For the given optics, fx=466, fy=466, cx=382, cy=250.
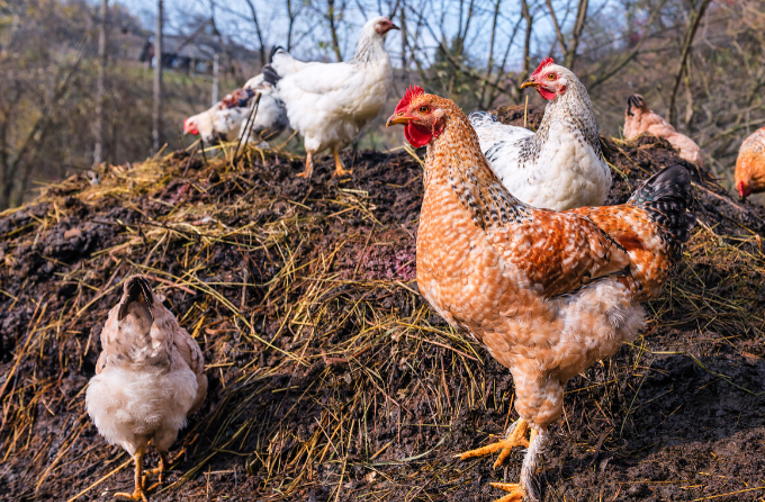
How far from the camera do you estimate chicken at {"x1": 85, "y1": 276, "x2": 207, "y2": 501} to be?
241cm

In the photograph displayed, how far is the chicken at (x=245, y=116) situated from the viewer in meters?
6.04

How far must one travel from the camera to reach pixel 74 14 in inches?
443

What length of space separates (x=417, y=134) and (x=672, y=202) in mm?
1313

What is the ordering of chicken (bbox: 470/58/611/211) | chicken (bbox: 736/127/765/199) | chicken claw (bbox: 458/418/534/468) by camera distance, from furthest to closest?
chicken (bbox: 736/127/765/199) → chicken (bbox: 470/58/611/211) → chicken claw (bbox: 458/418/534/468)

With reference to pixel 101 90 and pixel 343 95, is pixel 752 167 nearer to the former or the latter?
pixel 343 95

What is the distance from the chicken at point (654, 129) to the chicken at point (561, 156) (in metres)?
2.04

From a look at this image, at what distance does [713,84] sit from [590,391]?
24.2 feet

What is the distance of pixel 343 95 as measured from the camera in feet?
13.6

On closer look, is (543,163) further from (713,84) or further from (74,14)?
(74,14)

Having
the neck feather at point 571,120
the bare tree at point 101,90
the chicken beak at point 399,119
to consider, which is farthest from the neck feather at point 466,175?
the bare tree at point 101,90

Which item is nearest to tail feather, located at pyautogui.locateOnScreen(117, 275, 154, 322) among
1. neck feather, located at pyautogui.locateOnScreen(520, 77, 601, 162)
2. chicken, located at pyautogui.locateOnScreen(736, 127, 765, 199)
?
neck feather, located at pyautogui.locateOnScreen(520, 77, 601, 162)

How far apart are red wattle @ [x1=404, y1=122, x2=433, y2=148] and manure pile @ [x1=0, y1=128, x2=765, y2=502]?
1.14 m

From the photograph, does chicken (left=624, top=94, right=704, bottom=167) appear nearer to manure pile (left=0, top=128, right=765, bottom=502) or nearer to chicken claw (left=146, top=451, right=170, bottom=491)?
manure pile (left=0, top=128, right=765, bottom=502)

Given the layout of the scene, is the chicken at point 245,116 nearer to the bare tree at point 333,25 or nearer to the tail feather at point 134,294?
the bare tree at point 333,25
